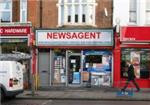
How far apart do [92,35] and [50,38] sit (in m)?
2.65

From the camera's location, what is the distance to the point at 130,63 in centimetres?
2808

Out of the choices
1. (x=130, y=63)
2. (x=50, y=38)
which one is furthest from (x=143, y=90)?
(x=50, y=38)

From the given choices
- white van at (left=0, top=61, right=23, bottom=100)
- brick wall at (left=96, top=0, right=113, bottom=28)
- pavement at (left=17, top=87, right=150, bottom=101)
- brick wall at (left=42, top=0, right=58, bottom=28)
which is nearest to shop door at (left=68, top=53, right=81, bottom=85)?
pavement at (left=17, top=87, right=150, bottom=101)

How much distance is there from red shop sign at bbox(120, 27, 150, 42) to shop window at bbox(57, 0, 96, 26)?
210cm

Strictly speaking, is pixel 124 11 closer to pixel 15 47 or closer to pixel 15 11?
pixel 15 11

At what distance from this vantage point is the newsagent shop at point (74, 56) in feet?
93.3

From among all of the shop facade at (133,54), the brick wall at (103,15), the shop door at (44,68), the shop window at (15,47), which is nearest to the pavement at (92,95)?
the shop facade at (133,54)

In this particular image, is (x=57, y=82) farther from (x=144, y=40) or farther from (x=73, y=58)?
(x=144, y=40)

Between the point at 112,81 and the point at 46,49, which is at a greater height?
the point at 46,49

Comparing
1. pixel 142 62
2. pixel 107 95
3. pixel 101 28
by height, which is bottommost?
pixel 107 95

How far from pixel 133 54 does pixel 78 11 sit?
4.33 m

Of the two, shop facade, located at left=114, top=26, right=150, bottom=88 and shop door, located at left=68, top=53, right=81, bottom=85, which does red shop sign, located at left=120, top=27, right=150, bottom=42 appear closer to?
shop facade, located at left=114, top=26, right=150, bottom=88

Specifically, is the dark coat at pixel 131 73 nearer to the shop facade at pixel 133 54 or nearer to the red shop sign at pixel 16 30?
the shop facade at pixel 133 54

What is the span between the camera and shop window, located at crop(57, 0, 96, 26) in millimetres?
28484
